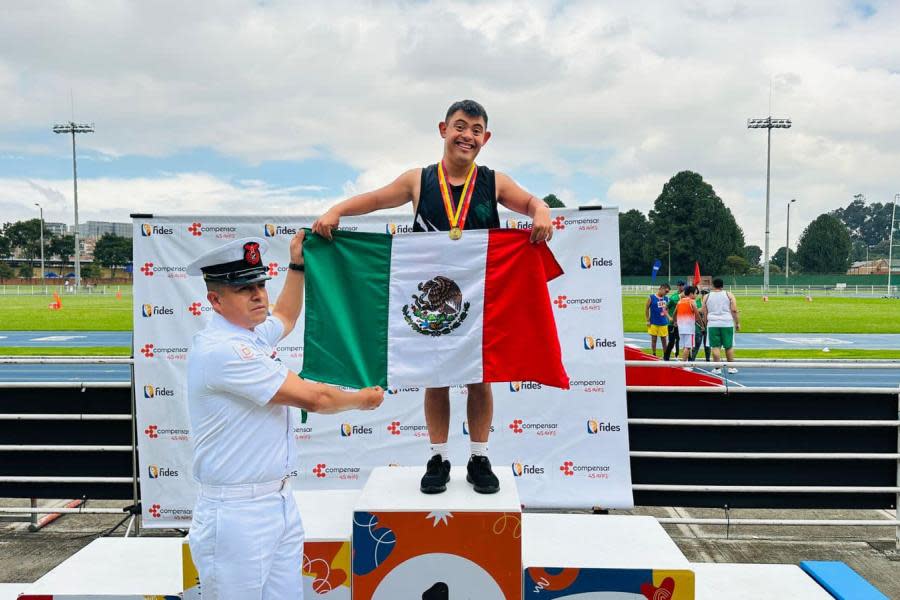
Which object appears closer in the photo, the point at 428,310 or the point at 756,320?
the point at 428,310

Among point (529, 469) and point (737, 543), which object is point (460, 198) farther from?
point (737, 543)

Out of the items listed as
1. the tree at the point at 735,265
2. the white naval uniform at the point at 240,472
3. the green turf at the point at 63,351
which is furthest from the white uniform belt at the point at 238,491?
the tree at the point at 735,265

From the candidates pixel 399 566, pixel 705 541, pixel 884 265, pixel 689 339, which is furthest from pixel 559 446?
pixel 884 265

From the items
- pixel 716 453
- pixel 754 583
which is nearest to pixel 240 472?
pixel 754 583

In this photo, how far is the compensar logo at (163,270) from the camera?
5.12 metres

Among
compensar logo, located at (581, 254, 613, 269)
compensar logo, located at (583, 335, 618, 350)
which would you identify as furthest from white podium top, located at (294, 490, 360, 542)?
compensar logo, located at (581, 254, 613, 269)

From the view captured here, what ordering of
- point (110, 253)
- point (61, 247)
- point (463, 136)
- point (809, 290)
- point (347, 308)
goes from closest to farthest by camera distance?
point (463, 136)
point (347, 308)
point (809, 290)
point (110, 253)
point (61, 247)

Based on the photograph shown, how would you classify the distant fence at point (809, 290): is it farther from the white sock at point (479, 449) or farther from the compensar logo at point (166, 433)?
the white sock at point (479, 449)

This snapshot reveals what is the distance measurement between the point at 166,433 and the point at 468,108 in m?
3.73

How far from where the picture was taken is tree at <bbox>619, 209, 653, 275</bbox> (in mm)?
75012

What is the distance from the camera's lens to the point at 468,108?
314 cm

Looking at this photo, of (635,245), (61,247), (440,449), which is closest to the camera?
(440,449)

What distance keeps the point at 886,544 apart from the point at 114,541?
18.5ft

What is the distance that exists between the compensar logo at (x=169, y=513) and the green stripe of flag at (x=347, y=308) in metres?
2.63
